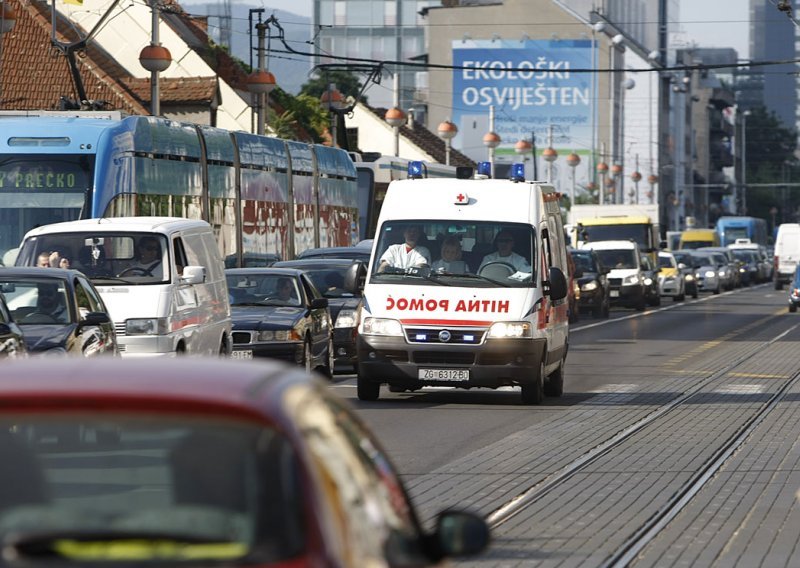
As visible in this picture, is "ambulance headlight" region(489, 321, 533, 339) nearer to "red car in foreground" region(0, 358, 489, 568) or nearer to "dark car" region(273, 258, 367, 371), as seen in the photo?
"dark car" region(273, 258, 367, 371)

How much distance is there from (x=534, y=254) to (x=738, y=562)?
10144 mm

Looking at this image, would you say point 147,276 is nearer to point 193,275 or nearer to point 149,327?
point 193,275

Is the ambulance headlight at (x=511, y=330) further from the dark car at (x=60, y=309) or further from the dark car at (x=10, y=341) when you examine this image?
the dark car at (x=10, y=341)

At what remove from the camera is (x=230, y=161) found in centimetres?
3281

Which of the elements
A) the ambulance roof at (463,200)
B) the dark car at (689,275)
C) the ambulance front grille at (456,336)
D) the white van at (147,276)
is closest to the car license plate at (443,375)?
the ambulance front grille at (456,336)

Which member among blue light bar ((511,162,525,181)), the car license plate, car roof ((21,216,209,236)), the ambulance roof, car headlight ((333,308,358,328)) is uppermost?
blue light bar ((511,162,525,181))

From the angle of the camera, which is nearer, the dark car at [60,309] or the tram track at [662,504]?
the tram track at [662,504]

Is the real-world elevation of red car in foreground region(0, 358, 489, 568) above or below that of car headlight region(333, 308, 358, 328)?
above

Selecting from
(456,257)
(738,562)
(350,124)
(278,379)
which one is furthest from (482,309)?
(350,124)

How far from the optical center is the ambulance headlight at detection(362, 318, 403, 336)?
18938 mm

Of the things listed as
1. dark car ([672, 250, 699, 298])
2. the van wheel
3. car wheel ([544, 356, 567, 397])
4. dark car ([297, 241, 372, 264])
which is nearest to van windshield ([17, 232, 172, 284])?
the van wheel

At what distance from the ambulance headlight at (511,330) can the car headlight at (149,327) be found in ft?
10.9

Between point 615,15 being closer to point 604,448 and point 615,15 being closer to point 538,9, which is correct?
point 538,9

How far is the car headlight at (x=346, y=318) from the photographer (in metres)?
25.3
